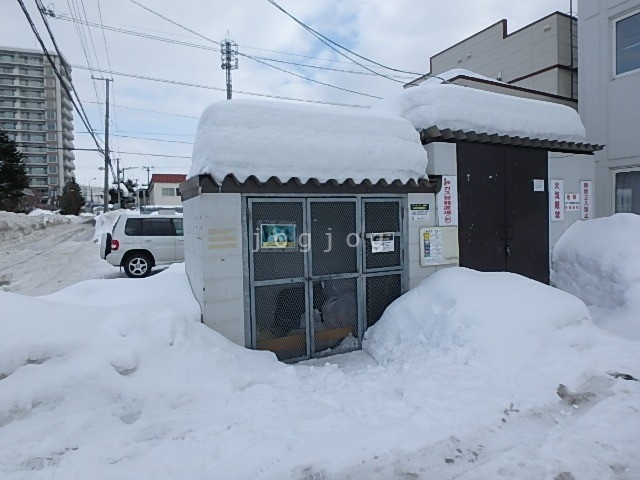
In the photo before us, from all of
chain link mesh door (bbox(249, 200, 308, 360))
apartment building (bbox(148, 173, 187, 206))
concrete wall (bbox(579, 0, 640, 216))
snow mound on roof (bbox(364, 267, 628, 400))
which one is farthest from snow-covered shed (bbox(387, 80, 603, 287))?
apartment building (bbox(148, 173, 187, 206))

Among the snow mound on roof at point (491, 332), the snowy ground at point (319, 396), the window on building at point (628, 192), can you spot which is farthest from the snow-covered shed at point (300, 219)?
the window on building at point (628, 192)

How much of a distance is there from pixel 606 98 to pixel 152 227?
1305 cm

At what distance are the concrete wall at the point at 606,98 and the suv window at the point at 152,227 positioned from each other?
11.8 metres

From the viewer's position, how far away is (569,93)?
14.5m

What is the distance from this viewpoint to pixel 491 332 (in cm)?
448

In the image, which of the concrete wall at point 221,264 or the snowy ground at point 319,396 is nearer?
the snowy ground at point 319,396

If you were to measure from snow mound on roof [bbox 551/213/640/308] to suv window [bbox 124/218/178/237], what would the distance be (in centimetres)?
1033

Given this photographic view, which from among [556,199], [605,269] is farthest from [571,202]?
[605,269]

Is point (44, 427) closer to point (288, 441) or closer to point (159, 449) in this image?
point (159, 449)

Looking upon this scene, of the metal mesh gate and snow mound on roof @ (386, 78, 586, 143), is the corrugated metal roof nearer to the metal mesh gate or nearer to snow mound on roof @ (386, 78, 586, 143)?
snow mound on roof @ (386, 78, 586, 143)

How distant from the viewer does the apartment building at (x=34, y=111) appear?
238 feet

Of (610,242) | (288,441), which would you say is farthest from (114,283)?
(610,242)

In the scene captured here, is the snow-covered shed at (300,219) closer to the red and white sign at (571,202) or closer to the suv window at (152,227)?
the red and white sign at (571,202)

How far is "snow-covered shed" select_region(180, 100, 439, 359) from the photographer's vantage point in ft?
15.5
